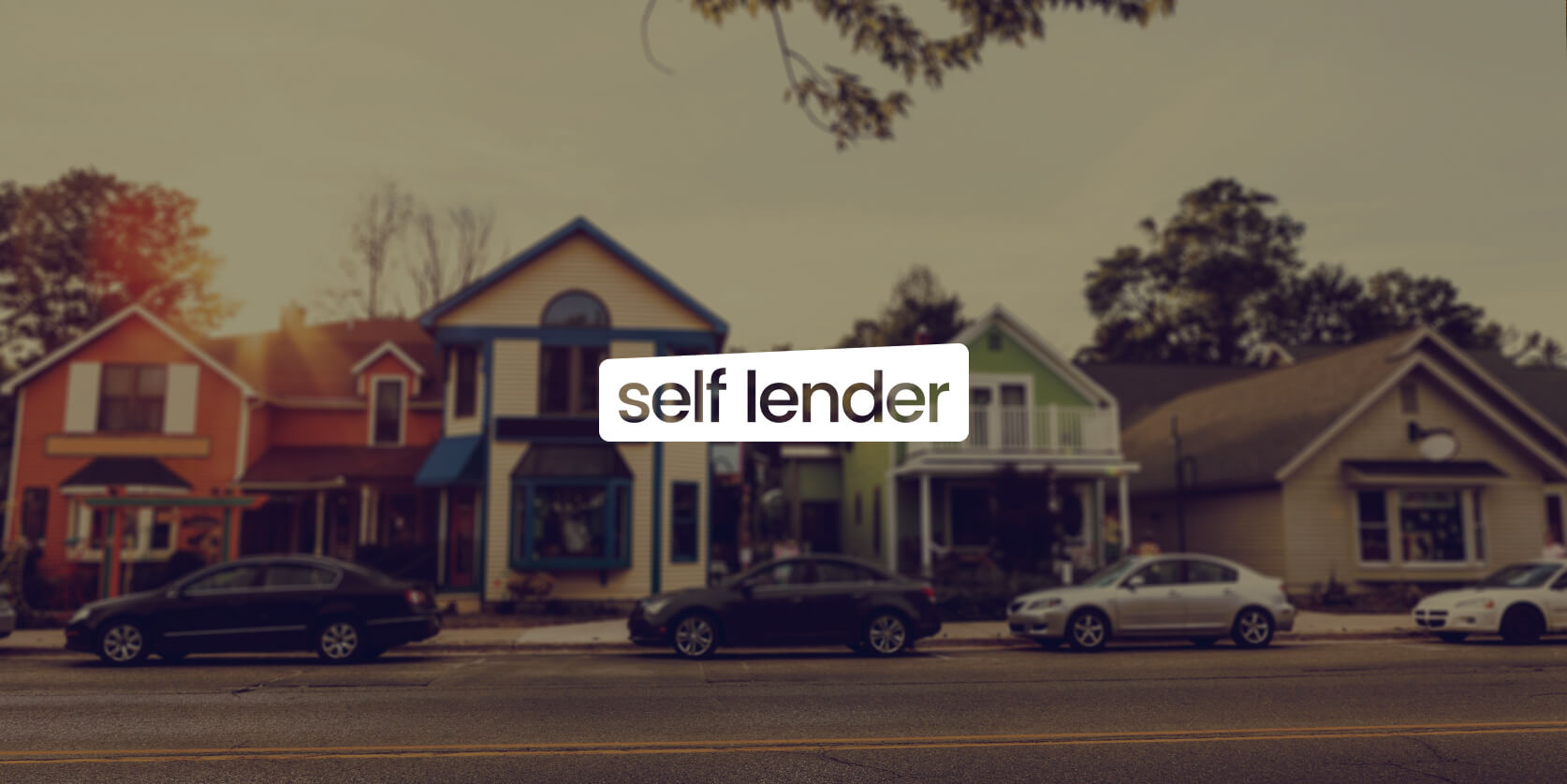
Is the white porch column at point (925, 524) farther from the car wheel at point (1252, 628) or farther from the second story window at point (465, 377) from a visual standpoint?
the second story window at point (465, 377)

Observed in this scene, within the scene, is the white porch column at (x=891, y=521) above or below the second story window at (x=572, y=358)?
below

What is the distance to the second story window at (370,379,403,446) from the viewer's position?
27.9m

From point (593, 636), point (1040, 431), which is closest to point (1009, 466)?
point (1040, 431)

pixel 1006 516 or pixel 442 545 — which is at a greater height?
pixel 1006 516

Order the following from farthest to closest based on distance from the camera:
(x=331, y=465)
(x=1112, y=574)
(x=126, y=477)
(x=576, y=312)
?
1. (x=331, y=465)
2. (x=126, y=477)
3. (x=576, y=312)
4. (x=1112, y=574)

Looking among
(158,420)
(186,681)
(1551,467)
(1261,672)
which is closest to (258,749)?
(186,681)

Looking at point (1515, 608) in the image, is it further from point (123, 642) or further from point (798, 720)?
point (123, 642)

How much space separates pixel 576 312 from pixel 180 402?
10.5m

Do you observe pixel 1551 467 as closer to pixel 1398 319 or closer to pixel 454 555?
pixel 454 555

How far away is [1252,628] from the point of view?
54.7 feet

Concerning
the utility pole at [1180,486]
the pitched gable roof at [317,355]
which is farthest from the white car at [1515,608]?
the pitched gable roof at [317,355]

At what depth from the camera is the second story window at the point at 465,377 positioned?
2397 centimetres

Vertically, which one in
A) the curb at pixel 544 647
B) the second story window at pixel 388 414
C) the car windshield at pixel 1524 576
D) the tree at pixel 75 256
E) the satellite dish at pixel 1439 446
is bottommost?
the curb at pixel 544 647

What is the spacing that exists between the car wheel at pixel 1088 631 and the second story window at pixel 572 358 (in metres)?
11.1
